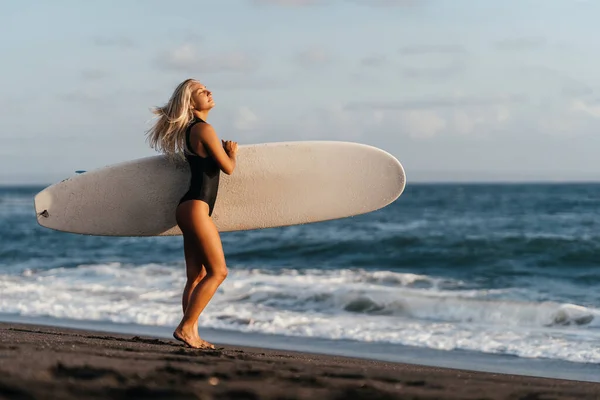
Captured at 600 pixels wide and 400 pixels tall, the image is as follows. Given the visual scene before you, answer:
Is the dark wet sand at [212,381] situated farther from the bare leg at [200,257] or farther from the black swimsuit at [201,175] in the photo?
the black swimsuit at [201,175]

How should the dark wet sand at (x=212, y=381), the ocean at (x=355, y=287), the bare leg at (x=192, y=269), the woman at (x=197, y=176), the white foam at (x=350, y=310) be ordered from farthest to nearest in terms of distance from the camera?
the ocean at (x=355, y=287) < the white foam at (x=350, y=310) < the bare leg at (x=192, y=269) < the woman at (x=197, y=176) < the dark wet sand at (x=212, y=381)

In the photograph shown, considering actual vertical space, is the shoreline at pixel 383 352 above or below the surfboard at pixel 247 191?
below

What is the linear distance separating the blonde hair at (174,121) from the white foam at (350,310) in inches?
120

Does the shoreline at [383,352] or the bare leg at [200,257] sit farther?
the shoreline at [383,352]

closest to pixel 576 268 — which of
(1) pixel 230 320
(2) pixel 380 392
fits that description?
(1) pixel 230 320

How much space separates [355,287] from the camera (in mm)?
9812

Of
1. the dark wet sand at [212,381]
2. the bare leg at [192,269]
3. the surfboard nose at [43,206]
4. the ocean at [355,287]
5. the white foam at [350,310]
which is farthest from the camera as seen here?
the ocean at [355,287]

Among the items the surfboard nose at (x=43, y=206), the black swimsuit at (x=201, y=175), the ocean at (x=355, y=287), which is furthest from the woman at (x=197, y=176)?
the ocean at (x=355, y=287)

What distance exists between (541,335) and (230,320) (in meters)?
2.82

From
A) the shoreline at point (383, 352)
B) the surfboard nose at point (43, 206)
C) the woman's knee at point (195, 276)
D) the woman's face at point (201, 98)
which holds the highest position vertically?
the woman's face at point (201, 98)

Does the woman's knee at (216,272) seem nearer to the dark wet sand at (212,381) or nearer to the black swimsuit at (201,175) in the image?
the black swimsuit at (201,175)

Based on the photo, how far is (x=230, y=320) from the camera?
7418 mm

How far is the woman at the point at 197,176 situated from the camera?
13.1 ft

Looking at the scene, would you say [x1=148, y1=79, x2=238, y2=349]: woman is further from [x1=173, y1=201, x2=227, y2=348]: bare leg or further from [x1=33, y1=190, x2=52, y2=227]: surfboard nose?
[x1=33, y1=190, x2=52, y2=227]: surfboard nose
